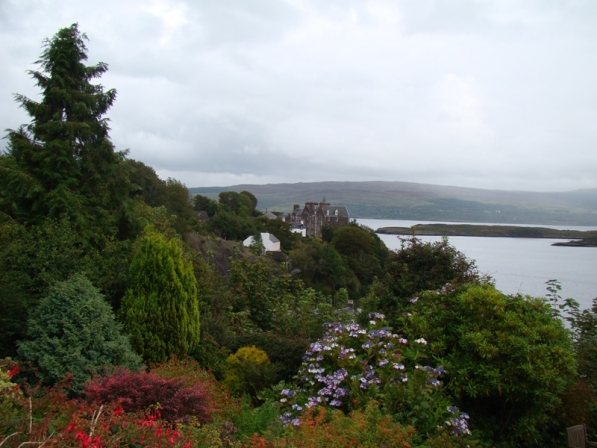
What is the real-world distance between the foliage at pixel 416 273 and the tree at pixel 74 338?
4333 millimetres

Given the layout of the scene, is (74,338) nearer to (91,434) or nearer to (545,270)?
(91,434)

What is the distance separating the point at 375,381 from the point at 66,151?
810 centimetres

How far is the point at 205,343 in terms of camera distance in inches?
396

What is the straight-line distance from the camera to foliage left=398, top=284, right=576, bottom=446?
18.7ft

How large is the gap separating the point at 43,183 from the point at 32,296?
2918mm

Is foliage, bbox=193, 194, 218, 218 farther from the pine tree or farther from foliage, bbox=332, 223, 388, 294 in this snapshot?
the pine tree

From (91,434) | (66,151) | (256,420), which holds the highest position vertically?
(66,151)

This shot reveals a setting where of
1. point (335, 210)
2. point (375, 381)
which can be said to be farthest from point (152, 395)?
point (335, 210)

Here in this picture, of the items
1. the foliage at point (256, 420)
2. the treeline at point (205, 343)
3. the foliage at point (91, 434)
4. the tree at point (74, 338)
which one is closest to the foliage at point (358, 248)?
the treeline at point (205, 343)

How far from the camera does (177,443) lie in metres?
3.89

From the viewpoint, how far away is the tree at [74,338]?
6.89 meters

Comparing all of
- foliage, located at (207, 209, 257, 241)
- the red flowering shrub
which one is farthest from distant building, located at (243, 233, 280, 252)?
the red flowering shrub

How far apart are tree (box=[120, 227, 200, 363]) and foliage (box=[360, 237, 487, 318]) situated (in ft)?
11.4

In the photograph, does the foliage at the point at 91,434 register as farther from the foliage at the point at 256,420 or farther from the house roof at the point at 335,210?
the house roof at the point at 335,210
